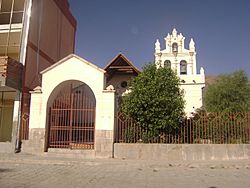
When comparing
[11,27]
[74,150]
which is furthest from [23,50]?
[74,150]

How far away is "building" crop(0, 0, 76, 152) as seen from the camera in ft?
42.7

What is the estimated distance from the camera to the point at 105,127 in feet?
38.1

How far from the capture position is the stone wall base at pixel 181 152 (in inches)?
436

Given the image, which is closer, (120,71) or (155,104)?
(155,104)

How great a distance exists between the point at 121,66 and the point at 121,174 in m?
12.8

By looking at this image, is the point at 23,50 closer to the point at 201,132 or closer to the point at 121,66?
the point at 121,66

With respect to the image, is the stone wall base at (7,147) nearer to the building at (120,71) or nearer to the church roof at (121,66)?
the building at (120,71)

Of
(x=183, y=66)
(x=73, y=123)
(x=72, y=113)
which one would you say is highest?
(x=183, y=66)

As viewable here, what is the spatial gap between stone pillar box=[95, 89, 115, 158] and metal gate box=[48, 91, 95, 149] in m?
0.54

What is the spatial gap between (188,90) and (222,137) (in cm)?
1948

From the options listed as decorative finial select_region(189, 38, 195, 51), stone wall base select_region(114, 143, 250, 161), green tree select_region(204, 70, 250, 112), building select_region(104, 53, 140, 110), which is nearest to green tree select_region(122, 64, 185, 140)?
stone wall base select_region(114, 143, 250, 161)

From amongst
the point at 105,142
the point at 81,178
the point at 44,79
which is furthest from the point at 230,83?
the point at 81,178

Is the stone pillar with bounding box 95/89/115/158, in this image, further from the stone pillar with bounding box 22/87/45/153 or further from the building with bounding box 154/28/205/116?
the building with bounding box 154/28/205/116

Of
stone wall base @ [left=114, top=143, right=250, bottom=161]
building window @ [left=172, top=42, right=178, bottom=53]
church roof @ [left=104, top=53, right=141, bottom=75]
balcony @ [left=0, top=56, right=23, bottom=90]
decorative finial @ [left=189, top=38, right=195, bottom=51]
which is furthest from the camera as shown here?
building window @ [left=172, top=42, right=178, bottom=53]
